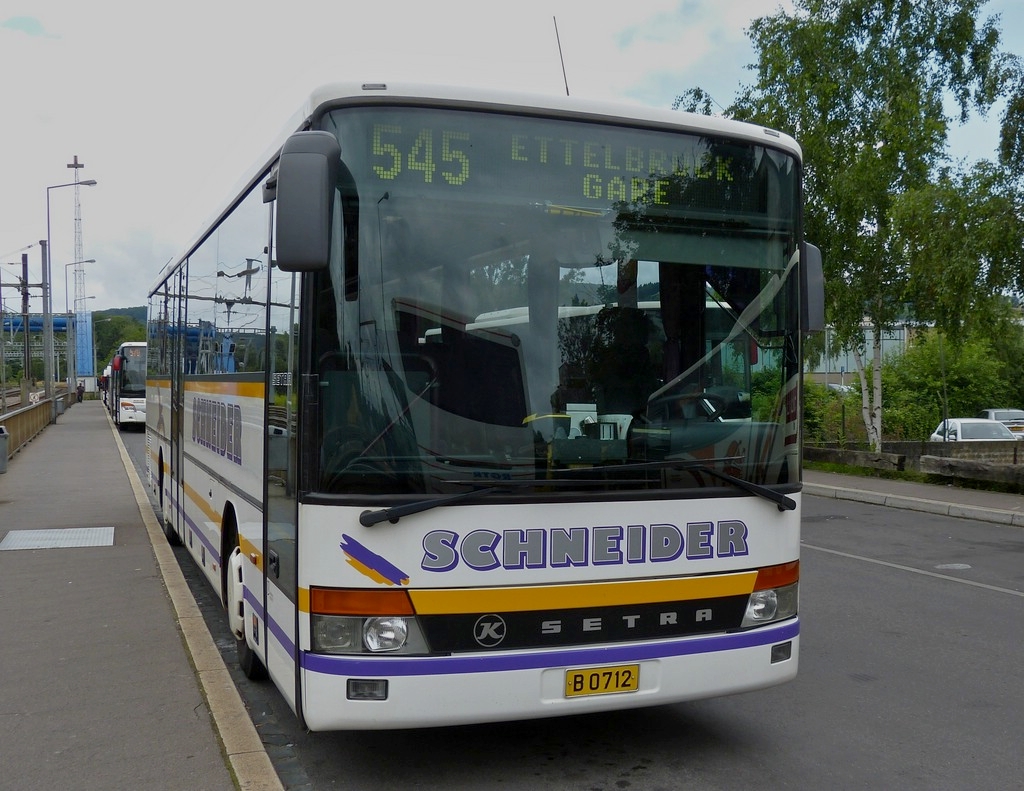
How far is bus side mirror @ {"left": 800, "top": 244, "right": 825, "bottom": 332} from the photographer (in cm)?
533

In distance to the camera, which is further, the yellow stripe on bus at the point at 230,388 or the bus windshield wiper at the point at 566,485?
the yellow stripe on bus at the point at 230,388

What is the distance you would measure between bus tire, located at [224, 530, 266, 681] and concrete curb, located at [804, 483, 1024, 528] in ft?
39.4

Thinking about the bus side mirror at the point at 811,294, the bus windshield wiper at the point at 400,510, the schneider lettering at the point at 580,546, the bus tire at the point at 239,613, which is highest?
the bus side mirror at the point at 811,294

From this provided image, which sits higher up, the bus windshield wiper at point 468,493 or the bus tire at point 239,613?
the bus windshield wiper at point 468,493

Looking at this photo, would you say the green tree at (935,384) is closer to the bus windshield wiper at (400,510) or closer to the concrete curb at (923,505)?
the concrete curb at (923,505)

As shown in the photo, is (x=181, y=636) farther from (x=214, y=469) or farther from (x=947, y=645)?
(x=947, y=645)

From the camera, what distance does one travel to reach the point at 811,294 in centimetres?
541

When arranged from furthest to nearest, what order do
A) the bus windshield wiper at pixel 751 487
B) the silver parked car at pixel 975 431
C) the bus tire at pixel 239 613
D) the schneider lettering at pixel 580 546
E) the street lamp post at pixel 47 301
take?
the street lamp post at pixel 47 301 → the silver parked car at pixel 975 431 → the bus tire at pixel 239 613 → the bus windshield wiper at pixel 751 487 → the schneider lettering at pixel 580 546

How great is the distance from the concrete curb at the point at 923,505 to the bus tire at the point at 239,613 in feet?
39.4

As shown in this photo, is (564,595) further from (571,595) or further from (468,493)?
(468,493)

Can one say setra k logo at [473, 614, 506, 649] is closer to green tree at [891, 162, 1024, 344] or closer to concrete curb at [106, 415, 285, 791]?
concrete curb at [106, 415, 285, 791]

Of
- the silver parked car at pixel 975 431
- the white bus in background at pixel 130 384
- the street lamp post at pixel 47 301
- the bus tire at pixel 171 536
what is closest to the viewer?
the bus tire at pixel 171 536

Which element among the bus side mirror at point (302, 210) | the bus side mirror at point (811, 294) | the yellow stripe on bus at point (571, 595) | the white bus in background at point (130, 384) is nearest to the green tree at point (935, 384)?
the white bus in background at point (130, 384)

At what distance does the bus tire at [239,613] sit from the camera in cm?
629
